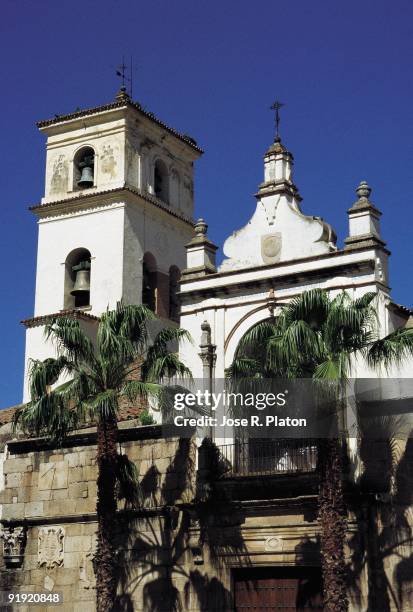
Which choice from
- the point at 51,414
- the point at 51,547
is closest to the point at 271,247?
the point at 51,414

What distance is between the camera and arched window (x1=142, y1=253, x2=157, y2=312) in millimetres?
37144

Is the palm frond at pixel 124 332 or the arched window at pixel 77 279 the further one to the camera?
the arched window at pixel 77 279

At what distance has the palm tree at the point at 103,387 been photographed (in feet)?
76.7

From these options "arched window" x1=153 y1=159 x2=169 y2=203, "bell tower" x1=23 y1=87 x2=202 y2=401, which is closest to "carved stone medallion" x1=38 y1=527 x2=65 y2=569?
"bell tower" x1=23 y1=87 x2=202 y2=401

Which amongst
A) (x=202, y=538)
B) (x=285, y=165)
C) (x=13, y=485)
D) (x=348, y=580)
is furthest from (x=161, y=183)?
(x=348, y=580)

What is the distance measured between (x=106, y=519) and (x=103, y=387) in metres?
2.79

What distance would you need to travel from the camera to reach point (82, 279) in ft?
121

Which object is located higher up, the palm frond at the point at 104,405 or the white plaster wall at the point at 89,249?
the white plaster wall at the point at 89,249

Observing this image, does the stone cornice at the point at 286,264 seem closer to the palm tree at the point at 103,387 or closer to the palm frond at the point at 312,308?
the palm frond at the point at 312,308

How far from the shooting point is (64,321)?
965 inches

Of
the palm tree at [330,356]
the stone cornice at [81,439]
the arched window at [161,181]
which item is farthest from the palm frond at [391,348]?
the arched window at [161,181]

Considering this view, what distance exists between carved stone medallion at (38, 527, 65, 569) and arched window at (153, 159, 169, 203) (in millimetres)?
14888

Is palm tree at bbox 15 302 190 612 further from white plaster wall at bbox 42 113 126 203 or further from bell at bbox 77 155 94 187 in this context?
bell at bbox 77 155 94 187

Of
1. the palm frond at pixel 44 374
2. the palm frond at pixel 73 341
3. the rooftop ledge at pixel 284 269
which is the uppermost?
the rooftop ledge at pixel 284 269
